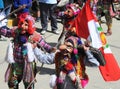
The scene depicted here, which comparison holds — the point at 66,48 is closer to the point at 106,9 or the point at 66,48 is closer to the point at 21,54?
the point at 21,54

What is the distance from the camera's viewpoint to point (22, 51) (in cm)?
568

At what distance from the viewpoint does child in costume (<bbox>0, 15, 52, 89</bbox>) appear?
18.5ft

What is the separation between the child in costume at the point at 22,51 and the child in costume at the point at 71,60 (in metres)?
0.35

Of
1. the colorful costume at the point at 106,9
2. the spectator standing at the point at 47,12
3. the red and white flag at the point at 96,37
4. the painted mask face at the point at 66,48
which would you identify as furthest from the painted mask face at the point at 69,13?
the colorful costume at the point at 106,9

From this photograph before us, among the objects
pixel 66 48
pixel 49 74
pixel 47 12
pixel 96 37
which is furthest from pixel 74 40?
pixel 47 12

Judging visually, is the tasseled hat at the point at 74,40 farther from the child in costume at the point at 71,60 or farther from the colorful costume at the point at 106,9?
the colorful costume at the point at 106,9

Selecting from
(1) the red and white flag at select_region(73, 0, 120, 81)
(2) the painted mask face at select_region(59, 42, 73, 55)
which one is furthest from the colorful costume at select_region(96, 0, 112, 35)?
(2) the painted mask face at select_region(59, 42, 73, 55)

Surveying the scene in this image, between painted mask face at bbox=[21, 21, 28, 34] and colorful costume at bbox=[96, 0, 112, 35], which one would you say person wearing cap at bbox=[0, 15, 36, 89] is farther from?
colorful costume at bbox=[96, 0, 112, 35]

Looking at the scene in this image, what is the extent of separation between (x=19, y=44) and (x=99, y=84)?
88.0 inches

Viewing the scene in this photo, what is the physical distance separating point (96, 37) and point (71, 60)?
556 mm

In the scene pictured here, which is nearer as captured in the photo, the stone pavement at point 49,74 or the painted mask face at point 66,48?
the painted mask face at point 66,48

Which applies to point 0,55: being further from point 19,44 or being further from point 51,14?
point 19,44

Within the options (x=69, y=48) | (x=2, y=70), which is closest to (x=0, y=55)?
(x=2, y=70)

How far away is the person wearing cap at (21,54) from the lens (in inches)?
222
